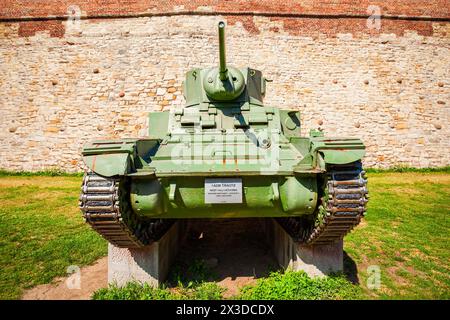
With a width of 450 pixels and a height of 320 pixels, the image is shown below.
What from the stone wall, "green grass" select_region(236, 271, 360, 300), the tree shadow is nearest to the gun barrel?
"green grass" select_region(236, 271, 360, 300)

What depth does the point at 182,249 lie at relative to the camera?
5.60 m

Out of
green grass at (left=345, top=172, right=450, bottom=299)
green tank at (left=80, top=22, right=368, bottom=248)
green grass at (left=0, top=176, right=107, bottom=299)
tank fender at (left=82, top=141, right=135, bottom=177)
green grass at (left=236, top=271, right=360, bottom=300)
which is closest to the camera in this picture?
tank fender at (left=82, top=141, right=135, bottom=177)

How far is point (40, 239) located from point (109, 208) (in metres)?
3.61

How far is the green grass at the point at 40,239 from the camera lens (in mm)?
4426

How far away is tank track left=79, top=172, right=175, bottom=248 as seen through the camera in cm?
315

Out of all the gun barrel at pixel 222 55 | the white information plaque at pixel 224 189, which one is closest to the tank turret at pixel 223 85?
the gun barrel at pixel 222 55

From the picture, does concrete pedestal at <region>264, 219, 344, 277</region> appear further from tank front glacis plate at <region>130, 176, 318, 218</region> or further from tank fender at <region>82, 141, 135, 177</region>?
tank fender at <region>82, 141, 135, 177</region>

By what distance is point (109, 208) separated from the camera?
123 inches

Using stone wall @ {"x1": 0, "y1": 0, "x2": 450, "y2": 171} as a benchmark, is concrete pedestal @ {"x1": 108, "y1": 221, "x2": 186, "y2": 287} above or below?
below

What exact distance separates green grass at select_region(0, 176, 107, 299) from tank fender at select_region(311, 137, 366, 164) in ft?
13.2

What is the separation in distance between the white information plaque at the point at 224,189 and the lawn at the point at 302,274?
52.8 inches

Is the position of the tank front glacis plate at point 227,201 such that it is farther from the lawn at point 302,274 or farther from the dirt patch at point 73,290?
the dirt patch at point 73,290

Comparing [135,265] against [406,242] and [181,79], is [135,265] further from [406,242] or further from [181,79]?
[181,79]
